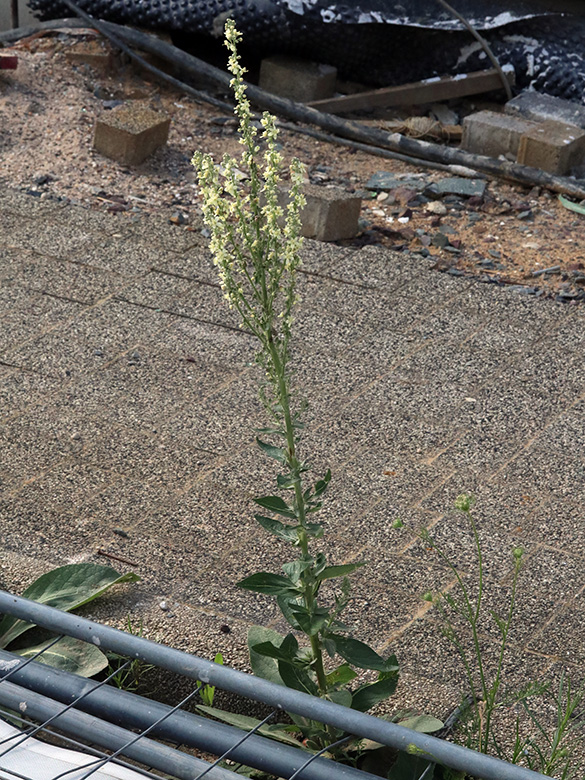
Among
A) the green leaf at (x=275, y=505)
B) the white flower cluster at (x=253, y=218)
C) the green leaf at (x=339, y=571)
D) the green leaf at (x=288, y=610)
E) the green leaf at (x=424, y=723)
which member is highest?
the white flower cluster at (x=253, y=218)

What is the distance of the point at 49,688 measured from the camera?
210 centimetres

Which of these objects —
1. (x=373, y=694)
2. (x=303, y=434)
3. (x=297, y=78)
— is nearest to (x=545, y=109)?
(x=297, y=78)

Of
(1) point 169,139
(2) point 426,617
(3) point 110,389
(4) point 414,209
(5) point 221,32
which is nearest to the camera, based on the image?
(2) point 426,617

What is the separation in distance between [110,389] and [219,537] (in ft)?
3.67

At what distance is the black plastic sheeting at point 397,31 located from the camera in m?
7.63

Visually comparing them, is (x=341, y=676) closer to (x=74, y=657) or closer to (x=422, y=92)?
(x=74, y=657)

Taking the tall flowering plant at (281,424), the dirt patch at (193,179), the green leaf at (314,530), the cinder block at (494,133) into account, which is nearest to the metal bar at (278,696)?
the tall flowering plant at (281,424)

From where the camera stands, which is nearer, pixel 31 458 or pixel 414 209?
pixel 31 458

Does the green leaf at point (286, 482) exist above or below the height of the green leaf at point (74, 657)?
above

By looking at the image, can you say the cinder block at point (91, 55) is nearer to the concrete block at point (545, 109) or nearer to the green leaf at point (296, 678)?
the concrete block at point (545, 109)

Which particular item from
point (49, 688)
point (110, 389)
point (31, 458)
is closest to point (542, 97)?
point (110, 389)

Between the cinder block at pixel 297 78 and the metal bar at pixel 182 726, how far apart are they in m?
6.41

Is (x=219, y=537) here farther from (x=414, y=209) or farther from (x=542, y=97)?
(x=542, y=97)

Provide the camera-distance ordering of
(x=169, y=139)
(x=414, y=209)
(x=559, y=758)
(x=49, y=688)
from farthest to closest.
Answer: (x=169, y=139), (x=414, y=209), (x=559, y=758), (x=49, y=688)
